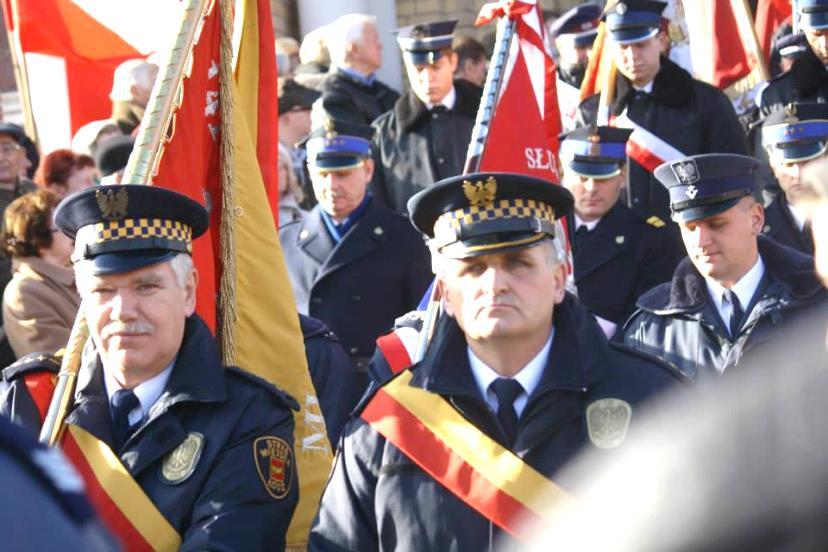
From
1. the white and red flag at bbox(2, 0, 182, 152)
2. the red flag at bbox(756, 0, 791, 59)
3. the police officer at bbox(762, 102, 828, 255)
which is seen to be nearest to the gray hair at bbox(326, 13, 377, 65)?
the white and red flag at bbox(2, 0, 182, 152)

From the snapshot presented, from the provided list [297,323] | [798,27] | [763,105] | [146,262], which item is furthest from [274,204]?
[798,27]

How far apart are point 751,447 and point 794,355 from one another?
0.12 m

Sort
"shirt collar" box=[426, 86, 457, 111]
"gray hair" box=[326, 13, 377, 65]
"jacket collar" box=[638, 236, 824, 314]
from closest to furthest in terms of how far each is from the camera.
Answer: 1. "jacket collar" box=[638, 236, 824, 314]
2. "shirt collar" box=[426, 86, 457, 111]
3. "gray hair" box=[326, 13, 377, 65]

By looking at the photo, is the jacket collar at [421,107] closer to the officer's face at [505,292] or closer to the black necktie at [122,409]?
the black necktie at [122,409]

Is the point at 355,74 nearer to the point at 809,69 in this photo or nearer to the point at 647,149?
the point at 647,149

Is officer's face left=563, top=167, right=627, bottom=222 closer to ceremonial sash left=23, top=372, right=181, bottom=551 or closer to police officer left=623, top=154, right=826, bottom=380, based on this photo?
police officer left=623, top=154, right=826, bottom=380

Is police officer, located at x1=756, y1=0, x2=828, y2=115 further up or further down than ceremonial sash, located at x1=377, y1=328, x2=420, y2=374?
further up

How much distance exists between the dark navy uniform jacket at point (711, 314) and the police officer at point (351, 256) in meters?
1.56

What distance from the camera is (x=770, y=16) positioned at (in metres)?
11.4

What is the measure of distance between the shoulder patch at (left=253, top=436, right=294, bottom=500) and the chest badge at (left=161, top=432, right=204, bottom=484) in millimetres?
157

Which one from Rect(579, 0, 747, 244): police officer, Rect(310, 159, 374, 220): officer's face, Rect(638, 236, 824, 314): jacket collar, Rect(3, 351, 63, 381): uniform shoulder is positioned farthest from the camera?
Rect(579, 0, 747, 244): police officer

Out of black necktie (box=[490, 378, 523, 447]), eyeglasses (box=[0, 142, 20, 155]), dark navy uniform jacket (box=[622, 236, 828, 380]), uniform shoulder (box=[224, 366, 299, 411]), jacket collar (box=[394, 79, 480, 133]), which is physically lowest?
eyeglasses (box=[0, 142, 20, 155])

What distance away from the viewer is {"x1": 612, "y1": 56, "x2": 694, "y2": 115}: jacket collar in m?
8.69

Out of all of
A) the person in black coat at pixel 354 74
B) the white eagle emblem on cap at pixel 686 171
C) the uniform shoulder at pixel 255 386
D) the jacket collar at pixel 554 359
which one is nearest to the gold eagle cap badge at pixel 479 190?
the jacket collar at pixel 554 359
